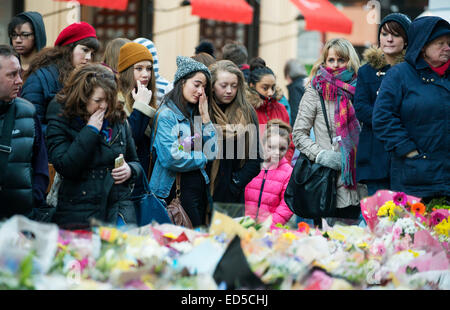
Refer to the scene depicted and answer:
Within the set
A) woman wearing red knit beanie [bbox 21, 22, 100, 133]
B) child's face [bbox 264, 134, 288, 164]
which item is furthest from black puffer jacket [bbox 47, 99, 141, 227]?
child's face [bbox 264, 134, 288, 164]

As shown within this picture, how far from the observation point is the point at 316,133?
6195mm

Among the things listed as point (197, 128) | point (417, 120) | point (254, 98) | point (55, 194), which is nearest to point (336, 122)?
point (417, 120)

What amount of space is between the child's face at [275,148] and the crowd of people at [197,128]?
1 cm

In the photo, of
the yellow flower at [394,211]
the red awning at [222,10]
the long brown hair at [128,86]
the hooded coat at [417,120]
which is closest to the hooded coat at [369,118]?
the hooded coat at [417,120]

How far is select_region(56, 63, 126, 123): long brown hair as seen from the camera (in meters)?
4.42

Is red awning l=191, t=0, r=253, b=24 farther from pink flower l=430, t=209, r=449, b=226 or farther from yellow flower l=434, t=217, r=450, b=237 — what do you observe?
yellow flower l=434, t=217, r=450, b=237

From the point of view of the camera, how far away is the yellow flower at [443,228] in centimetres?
401

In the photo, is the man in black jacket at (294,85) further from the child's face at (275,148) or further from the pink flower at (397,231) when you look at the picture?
the pink flower at (397,231)

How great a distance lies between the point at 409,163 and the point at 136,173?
181 cm

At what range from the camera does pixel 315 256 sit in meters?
3.12

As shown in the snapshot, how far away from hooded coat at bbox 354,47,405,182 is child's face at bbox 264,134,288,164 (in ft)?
2.84

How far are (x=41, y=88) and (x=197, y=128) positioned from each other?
3.79 feet

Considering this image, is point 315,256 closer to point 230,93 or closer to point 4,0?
point 230,93
